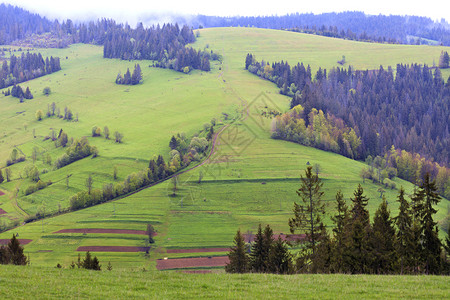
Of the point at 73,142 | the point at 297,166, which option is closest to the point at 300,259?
the point at 297,166

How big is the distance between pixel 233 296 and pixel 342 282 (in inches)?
337

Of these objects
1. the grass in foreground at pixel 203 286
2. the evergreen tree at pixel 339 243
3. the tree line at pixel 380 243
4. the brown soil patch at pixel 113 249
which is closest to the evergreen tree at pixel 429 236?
the tree line at pixel 380 243

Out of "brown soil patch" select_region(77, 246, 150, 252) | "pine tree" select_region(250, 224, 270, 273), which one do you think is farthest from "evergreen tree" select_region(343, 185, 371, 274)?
"brown soil patch" select_region(77, 246, 150, 252)

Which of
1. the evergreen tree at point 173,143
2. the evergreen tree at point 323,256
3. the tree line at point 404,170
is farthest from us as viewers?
the evergreen tree at point 173,143

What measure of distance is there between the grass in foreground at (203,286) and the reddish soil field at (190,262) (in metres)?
81.9

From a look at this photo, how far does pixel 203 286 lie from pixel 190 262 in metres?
89.1

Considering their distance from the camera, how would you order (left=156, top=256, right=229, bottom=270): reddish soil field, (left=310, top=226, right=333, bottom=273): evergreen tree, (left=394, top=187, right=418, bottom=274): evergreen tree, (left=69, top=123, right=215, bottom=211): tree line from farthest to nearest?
(left=69, top=123, right=215, bottom=211): tree line → (left=156, top=256, right=229, bottom=270): reddish soil field → (left=310, top=226, right=333, bottom=273): evergreen tree → (left=394, top=187, right=418, bottom=274): evergreen tree

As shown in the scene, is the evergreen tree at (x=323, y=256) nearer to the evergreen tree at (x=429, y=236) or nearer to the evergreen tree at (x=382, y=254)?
the evergreen tree at (x=382, y=254)

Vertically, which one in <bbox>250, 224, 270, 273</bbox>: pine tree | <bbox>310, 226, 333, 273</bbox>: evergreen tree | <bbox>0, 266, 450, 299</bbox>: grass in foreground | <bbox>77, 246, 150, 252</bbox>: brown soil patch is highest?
<bbox>0, 266, 450, 299</bbox>: grass in foreground

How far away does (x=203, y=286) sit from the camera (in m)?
27.1

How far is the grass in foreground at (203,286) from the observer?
24703 millimetres

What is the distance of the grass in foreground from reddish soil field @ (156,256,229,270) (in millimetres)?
81936

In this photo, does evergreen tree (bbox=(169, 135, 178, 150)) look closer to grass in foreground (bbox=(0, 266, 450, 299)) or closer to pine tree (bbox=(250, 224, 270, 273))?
pine tree (bbox=(250, 224, 270, 273))

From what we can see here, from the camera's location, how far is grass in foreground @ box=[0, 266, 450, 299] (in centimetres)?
2470
